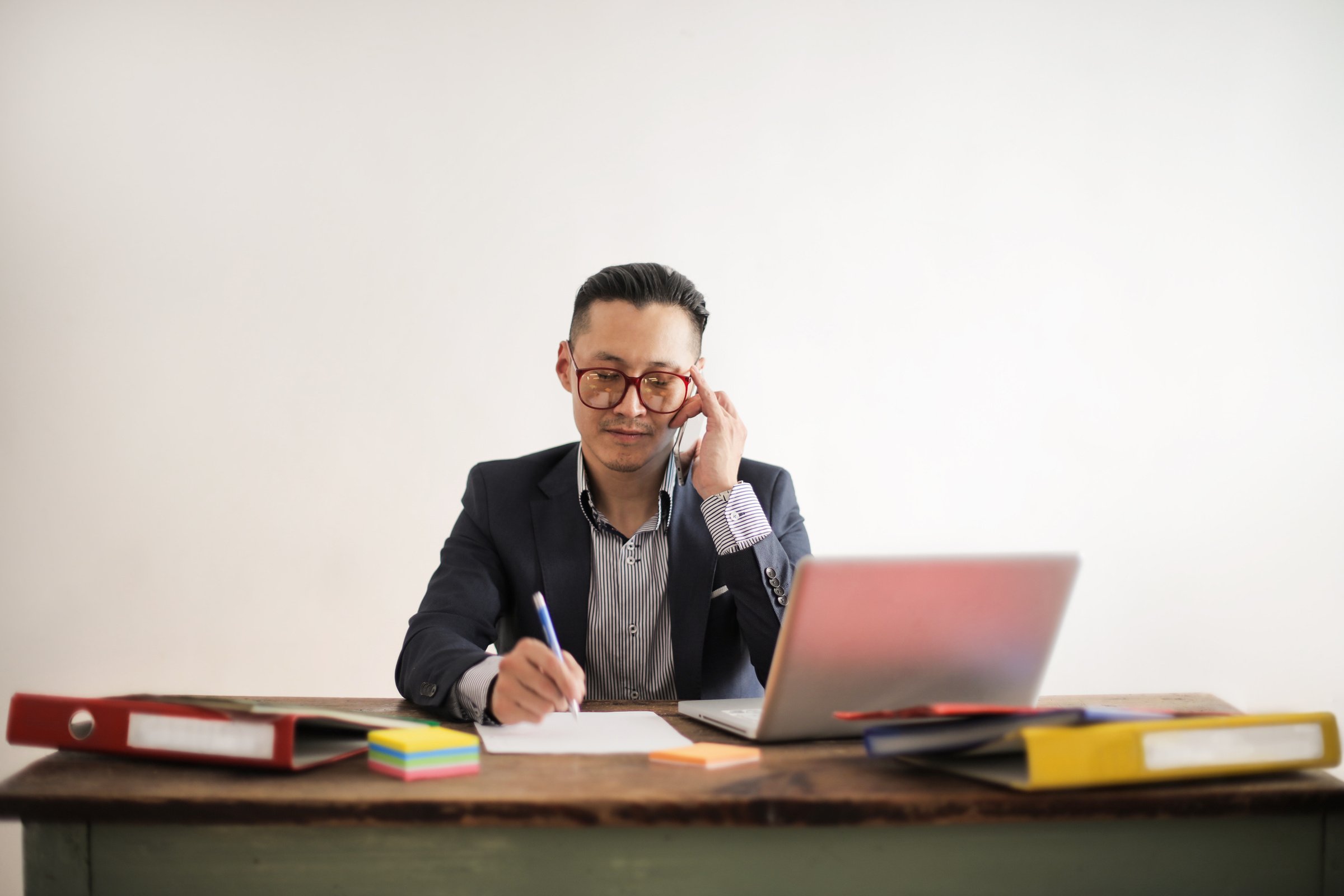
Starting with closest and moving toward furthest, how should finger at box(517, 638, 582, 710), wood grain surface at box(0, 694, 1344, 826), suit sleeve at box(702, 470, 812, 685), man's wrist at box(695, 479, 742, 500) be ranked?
wood grain surface at box(0, 694, 1344, 826)
finger at box(517, 638, 582, 710)
suit sleeve at box(702, 470, 812, 685)
man's wrist at box(695, 479, 742, 500)

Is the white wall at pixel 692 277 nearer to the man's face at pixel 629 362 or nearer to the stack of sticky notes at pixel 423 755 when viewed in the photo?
the man's face at pixel 629 362

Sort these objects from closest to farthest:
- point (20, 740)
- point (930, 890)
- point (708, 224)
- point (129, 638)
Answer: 1. point (930, 890)
2. point (20, 740)
3. point (129, 638)
4. point (708, 224)

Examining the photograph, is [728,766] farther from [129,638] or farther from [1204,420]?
[1204,420]

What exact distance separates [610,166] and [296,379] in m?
1.09

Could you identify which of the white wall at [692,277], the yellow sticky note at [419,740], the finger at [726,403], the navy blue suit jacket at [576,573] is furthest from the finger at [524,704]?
the white wall at [692,277]

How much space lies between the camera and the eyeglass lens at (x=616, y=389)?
176 centimetres

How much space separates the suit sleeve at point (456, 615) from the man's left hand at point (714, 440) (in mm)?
394

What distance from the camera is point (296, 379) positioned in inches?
110

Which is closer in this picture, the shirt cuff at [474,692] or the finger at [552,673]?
the finger at [552,673]

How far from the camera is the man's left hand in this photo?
1719 millimetres

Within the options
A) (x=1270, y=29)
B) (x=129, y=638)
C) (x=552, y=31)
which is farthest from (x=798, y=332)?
(x=129, y=638)

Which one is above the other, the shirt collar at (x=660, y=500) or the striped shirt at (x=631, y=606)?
the shirt collar at (x=660, y=500)

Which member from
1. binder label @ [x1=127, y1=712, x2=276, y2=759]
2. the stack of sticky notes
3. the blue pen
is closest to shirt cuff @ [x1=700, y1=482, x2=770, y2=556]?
the blue pen

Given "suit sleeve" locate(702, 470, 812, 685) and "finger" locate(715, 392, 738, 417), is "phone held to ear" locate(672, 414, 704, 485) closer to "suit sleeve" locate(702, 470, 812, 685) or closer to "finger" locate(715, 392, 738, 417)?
"finger" locate(715, 392, 738, 417)
